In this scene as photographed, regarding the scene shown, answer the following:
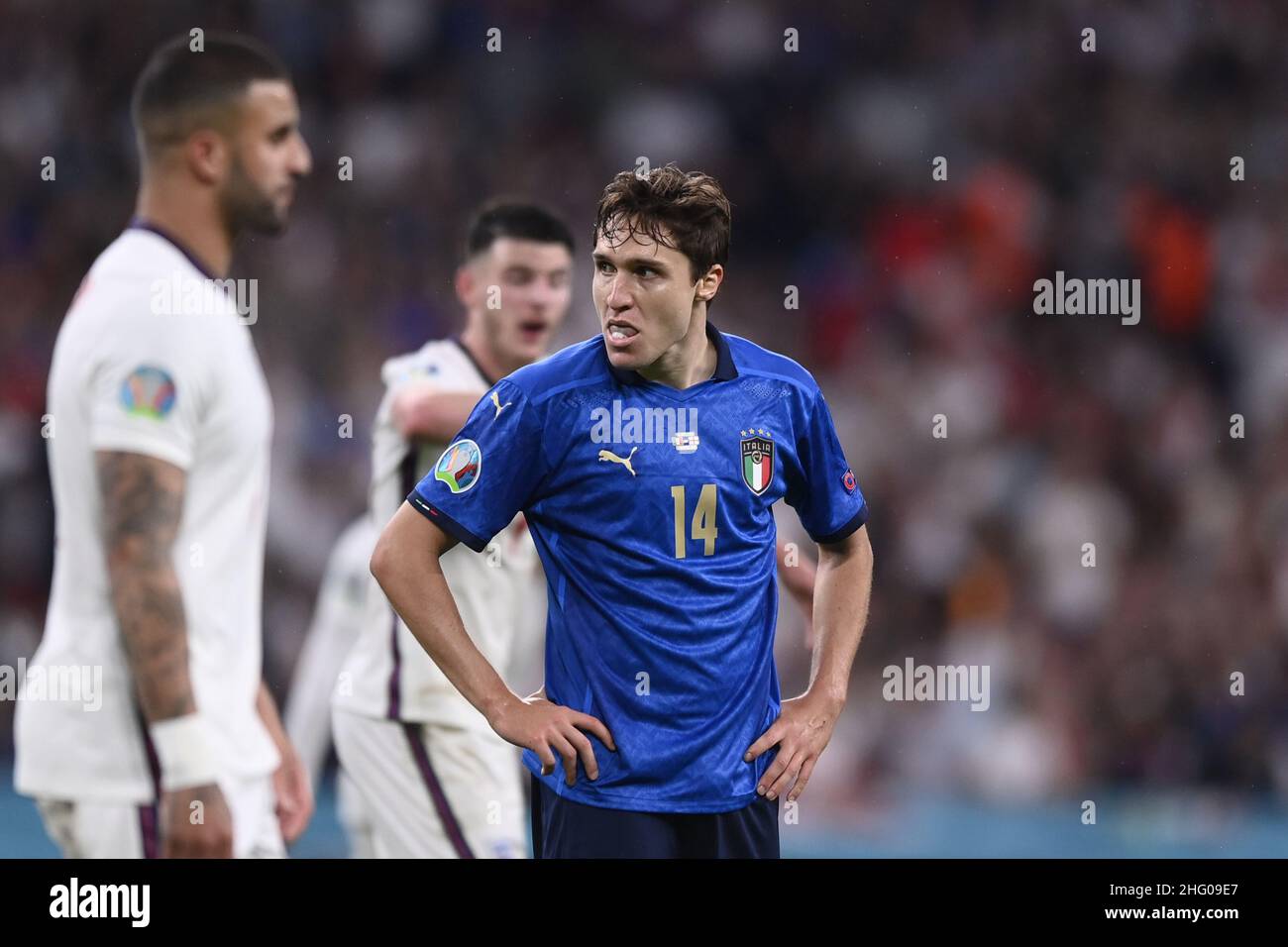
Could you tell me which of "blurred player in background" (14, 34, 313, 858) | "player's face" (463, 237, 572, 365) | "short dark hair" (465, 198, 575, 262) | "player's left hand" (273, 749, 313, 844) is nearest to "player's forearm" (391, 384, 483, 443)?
"player's face" (463, 237, 572, 365)

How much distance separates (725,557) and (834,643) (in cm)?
40

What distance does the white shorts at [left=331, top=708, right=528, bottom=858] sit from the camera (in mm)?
4941

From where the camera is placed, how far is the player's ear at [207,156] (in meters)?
3.78

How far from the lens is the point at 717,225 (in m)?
3.42

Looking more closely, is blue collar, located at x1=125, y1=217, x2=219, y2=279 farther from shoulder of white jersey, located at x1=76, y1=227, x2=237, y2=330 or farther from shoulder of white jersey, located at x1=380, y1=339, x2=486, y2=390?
shoulder of white jersey, located at x1=380, y1=339, x2=486, y2=390

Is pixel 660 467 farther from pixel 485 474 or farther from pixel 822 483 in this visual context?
pixel 822 483

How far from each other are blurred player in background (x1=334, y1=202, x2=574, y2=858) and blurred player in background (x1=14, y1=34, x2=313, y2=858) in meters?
1.32

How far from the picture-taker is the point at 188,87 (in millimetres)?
3818

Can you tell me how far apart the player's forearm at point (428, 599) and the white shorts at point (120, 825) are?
556mm

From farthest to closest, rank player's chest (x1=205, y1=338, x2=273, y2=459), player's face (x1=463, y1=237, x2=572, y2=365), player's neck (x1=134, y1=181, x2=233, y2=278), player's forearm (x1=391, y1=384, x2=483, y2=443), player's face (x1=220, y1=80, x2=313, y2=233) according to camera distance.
Answer: player's face (x1=463, y1=237, x2=572, y2=365) → player's forearm (x1=391, y1=384, x2=483, y2=443) → player's face (x1=220, y1=80, x2=313, y2=233) → player's neck (x1=134, y1=181, x2=233, y2=278) → player's chest (x1=205, y1=338, x2=273, y2=459)

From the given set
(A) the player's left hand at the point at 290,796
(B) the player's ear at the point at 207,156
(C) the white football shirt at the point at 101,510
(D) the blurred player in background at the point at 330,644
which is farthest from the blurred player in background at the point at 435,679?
(C) the white football shirt at the point at 101,510

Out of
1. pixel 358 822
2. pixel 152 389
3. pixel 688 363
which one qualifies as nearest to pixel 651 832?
pixel 688 363

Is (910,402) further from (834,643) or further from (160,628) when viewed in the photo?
(160,628)
